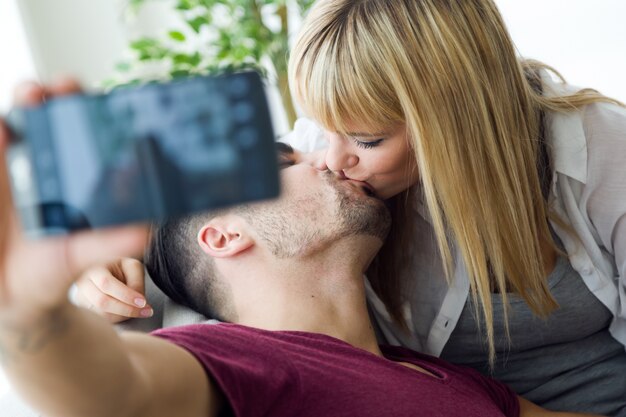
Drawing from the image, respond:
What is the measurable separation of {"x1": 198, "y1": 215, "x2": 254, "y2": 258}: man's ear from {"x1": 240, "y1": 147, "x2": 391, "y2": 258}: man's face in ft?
0.08

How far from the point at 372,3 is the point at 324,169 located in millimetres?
295

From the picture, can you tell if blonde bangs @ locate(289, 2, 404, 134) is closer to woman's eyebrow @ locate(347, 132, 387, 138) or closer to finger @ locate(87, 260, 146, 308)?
woman's eyebrow @ locate(347, 132, 387, 138)

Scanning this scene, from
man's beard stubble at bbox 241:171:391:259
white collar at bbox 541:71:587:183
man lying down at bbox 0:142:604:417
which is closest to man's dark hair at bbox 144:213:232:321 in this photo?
man lying down at bbox 0:142:604:417

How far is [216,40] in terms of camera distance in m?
2.27

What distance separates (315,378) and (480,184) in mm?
479

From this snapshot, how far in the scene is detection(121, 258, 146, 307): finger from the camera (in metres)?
1.24

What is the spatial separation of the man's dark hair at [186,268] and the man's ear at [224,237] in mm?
30

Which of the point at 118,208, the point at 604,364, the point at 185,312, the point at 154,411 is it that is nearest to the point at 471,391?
the point at 604,364

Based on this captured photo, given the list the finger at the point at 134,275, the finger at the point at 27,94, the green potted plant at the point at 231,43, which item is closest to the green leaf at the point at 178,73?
the green potted plant at the point at 231,43

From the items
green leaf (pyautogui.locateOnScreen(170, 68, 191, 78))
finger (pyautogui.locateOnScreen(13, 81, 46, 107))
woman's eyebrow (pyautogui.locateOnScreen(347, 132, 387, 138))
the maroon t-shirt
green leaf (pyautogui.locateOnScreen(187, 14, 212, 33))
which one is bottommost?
the maroon t-shirt

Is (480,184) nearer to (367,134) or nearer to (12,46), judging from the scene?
(367,134)

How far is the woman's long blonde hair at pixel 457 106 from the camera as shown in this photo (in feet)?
3.76

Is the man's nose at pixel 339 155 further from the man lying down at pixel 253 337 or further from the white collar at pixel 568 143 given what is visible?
the white collar at pixel 568 143

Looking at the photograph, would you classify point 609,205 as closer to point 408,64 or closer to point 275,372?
point 408,64
